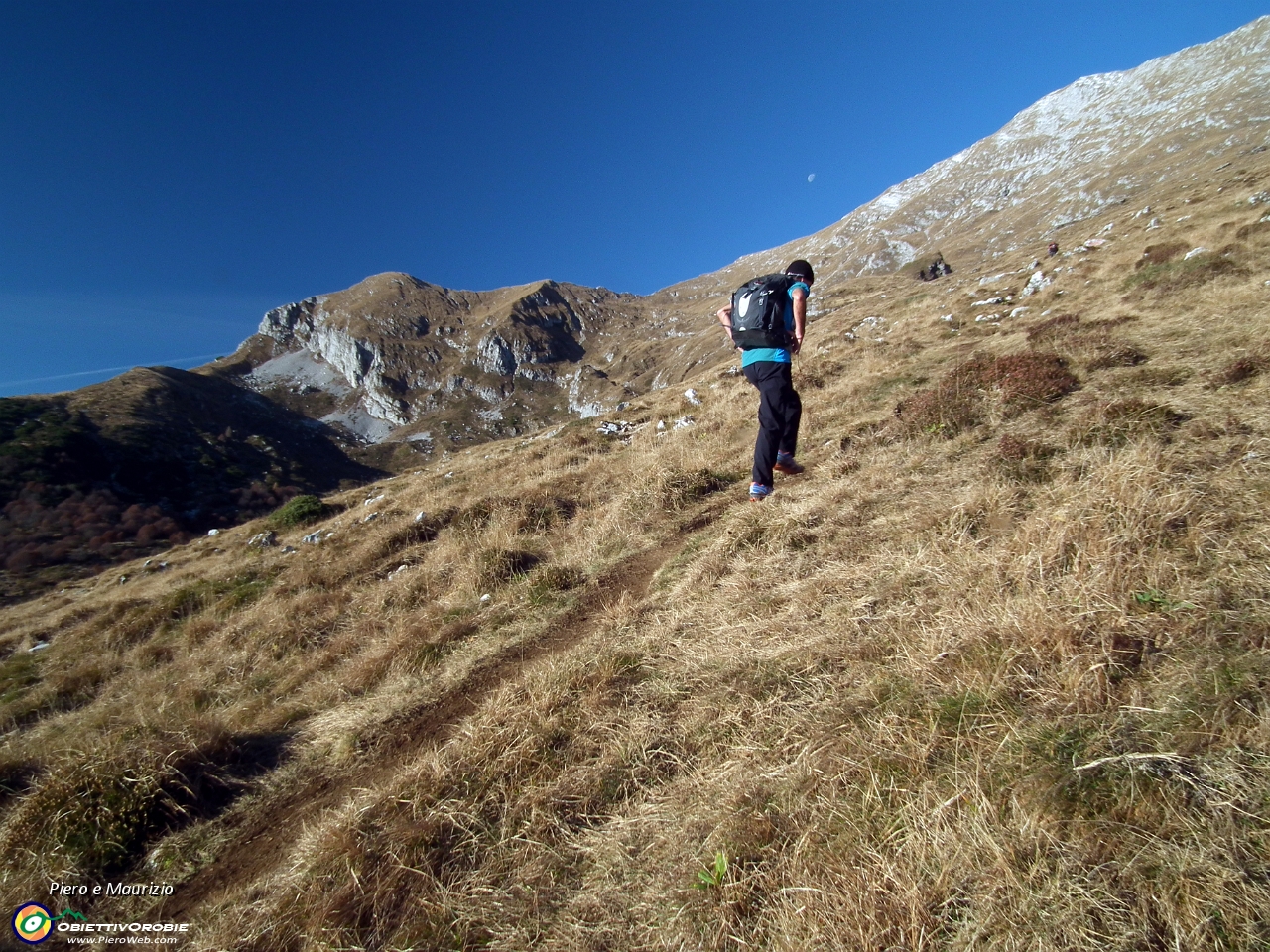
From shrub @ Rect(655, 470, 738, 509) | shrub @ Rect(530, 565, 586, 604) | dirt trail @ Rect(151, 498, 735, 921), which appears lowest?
dirt trail @ Rect(151, 498, 735, 921)

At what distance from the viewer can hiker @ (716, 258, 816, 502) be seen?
634cm

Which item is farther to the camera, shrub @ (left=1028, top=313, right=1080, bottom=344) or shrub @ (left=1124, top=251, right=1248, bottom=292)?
shrub @ (left=1124, top=251, right=1248, bottom=292)

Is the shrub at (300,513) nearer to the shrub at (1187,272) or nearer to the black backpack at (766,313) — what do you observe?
the black backpack at (766,313)

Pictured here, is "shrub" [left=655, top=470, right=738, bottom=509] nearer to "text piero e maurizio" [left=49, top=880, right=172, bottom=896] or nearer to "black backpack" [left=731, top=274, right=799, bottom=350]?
"black backpack" [left=731, top=274, right=799, bottom=350]

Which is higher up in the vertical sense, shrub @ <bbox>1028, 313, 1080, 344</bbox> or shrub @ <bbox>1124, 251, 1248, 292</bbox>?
shrub @ <bbox>1124, 251, 1248, 292</bbox>

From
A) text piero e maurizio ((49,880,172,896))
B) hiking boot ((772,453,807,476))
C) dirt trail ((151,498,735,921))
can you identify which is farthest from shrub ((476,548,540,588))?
text piero e maurizio ((49,880,172,896))

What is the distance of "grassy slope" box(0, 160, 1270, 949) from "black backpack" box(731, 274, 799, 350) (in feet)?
6.48

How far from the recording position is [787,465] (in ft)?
23.2

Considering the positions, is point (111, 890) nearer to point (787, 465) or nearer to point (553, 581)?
point (553, 581)

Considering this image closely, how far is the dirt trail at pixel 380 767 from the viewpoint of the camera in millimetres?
3215

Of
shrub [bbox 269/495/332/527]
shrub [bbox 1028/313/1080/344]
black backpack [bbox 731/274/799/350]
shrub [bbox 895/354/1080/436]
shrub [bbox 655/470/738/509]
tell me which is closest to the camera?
black backpack [bbox 731/274/799/350]

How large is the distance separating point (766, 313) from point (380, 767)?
6121 mm

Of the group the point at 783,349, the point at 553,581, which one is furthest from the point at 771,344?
the point at 553,581

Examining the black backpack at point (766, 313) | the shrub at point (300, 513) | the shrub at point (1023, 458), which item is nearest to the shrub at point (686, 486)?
the black backpack at point (766, 313)
